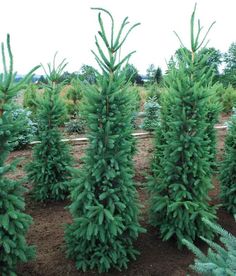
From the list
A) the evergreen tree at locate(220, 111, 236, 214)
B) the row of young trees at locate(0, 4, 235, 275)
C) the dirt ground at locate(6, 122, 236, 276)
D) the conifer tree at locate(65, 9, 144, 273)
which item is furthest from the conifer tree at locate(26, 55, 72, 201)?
the evergreen tree at locate(220, 111, 236, 214)

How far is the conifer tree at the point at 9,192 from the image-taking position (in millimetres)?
3428

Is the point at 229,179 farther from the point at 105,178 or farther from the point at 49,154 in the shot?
the point at 49,154

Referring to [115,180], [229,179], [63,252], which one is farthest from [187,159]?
[63,252]

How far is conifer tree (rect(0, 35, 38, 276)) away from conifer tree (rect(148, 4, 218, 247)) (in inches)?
81.3

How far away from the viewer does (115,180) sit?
4285 mm

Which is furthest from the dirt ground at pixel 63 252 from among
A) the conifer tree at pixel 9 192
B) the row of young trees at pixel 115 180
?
the conifer tree at pixel 9 192

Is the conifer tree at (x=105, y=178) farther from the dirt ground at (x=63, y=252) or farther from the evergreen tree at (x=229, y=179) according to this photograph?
the evergreen tree at (x=229, y=179)

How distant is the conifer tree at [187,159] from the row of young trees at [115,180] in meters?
0.01

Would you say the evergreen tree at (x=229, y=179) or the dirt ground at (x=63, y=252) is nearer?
the dirt ground at (x=63, y=252)

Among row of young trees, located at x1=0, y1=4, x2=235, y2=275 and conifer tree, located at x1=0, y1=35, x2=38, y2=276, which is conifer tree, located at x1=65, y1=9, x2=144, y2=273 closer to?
row of young trees, located at x1=0, y1=4, x2=235, y2=275

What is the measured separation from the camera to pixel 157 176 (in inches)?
208

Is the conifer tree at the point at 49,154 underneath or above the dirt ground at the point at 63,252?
above

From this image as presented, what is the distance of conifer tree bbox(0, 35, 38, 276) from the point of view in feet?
11.2

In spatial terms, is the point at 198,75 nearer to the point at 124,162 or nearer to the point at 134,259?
the point at 124,162
